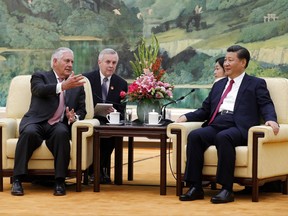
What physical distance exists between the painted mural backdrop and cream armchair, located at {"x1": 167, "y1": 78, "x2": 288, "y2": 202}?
4.15 m

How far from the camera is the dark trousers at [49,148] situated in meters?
7.26

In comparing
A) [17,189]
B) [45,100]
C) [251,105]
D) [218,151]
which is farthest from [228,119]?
[17,189]

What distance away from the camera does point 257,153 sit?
6891 mm

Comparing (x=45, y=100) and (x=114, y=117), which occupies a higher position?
(x=45, y=100)

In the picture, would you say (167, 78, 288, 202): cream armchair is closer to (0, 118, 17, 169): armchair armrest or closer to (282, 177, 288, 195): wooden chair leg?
(282, 177, 288, 195): wooden chair leg

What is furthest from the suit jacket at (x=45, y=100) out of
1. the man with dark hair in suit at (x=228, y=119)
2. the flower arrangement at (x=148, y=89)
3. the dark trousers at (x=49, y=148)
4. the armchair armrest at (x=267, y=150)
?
the armchair armrest at (x=267, y=150)

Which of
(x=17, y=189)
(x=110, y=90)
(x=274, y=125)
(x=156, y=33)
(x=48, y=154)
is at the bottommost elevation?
(x=17, y=189)

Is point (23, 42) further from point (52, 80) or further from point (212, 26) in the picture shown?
point (52, 80)

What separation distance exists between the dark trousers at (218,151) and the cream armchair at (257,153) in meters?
0.08

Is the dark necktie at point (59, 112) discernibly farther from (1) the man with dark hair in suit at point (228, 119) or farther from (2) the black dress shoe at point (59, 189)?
(1) the man with dark hair in suit at point (228, 119)

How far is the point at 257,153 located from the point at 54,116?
75.4 inches

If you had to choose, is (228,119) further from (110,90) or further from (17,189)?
(17,189)

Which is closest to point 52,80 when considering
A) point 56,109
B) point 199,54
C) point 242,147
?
point 56,109

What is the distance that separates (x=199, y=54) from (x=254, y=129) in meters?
5.07
